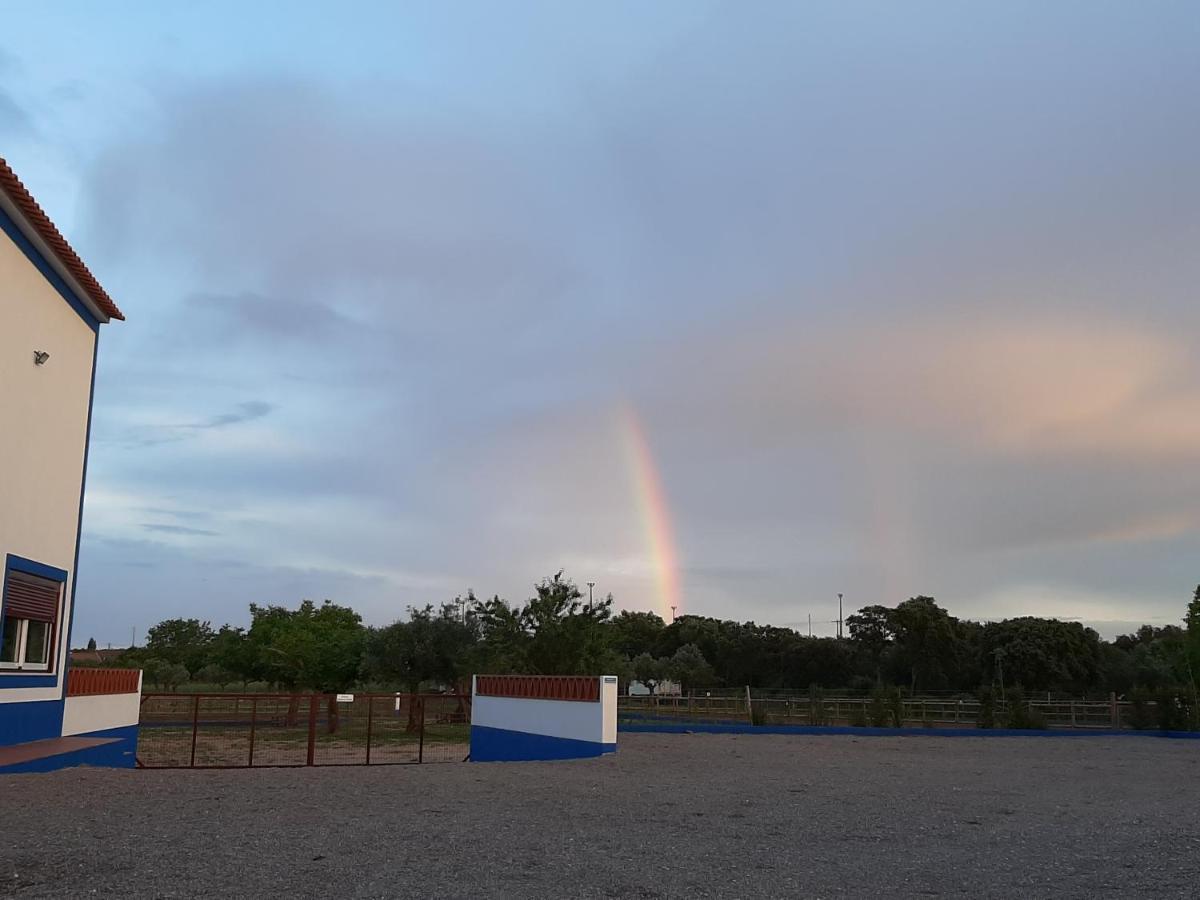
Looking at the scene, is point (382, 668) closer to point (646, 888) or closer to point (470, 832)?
point (470, 832)

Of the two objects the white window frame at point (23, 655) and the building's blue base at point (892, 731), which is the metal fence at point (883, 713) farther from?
the white window frame at point (23, 655)

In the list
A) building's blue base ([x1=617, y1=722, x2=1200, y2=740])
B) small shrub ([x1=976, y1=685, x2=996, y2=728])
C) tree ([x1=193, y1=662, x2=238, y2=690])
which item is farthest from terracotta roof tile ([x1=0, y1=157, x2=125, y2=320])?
tree ([x1=193, y1=662, x2=238, y2=690])

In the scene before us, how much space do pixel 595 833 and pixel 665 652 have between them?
78.0 m

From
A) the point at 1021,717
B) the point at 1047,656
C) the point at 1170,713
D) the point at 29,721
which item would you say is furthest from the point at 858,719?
the point at 1047,656

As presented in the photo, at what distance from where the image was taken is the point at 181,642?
9244 centimetres

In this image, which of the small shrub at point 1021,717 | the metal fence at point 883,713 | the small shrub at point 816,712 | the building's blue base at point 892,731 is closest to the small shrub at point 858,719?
the metal fence at point 883,713

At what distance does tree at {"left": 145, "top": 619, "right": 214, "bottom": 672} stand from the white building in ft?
242

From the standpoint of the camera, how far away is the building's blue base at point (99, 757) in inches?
547

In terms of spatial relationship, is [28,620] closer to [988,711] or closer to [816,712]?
[816,712]

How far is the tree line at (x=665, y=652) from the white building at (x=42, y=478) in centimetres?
1582

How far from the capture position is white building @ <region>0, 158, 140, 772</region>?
1452 centimetres

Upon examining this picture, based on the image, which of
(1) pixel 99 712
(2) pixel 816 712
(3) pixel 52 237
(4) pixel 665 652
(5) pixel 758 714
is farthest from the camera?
(4) pixel 665 652

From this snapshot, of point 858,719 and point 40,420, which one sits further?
point 858,719

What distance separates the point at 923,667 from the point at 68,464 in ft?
189
